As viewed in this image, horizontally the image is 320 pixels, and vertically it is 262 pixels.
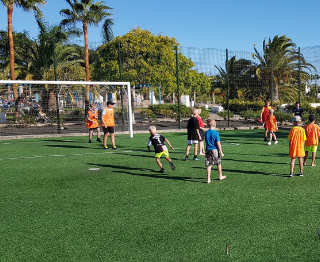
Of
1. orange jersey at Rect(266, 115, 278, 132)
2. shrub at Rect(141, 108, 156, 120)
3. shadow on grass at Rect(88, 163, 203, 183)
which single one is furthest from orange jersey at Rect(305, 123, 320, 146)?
shrub at Rect(141, 108, 156, 120)

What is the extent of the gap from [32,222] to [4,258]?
133 cm

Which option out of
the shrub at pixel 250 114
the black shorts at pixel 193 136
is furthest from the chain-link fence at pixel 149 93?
the black shorts at pixel 193 136

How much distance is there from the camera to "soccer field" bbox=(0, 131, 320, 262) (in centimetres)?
460

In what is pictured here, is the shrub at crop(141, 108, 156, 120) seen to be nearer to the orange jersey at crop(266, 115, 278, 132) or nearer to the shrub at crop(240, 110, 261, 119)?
the shrub at crop(240, 110, 261, 119)

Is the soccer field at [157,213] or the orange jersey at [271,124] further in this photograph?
the orange jersey at [271,124]

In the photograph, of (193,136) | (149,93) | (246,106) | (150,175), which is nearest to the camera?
(150,175)

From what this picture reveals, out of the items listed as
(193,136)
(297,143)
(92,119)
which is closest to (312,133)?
(297,143)

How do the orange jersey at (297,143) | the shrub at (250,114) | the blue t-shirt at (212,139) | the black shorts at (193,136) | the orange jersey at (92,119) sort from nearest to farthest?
the blue t-shirt at (212,139), the orange jersey at (297,143), the black shorts at (193,136), the orange jersey at (92,119), the shrub at (250,114)

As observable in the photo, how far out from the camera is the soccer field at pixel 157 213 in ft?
15.1

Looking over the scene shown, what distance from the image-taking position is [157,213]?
6.13m

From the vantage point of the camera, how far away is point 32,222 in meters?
5.82

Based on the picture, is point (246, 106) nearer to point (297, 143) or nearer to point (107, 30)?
point (107, 30)

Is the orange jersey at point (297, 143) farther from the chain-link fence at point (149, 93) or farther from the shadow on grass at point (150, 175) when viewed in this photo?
the chain-link fence at point (149, 93)

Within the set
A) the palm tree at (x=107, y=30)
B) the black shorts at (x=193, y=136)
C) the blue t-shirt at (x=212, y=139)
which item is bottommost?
the black shorts at (x=193, y=136)
